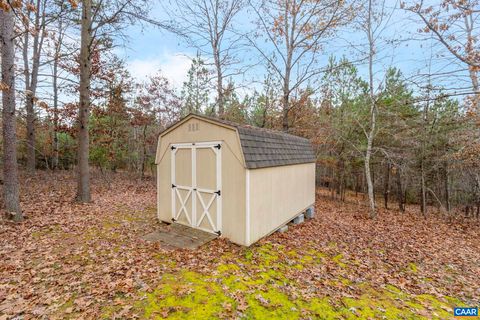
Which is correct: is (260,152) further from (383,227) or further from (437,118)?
(437,118)

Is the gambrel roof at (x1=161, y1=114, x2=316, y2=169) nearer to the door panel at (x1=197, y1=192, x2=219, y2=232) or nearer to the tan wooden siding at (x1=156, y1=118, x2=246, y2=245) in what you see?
the tan wooden siding at (x1=156, y1=118, x2=246, y2=245)

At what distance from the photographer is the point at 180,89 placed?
49.9 feet

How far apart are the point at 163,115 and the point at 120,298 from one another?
13380mm

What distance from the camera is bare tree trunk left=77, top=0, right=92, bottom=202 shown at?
7.50 meters

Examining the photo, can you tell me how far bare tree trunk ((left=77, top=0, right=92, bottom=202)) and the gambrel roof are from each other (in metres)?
3.71

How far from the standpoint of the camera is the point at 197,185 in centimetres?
570

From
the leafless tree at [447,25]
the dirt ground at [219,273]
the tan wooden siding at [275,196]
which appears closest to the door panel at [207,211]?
the dirt ground at [219,273]

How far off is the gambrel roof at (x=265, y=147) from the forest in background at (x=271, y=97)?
3.68 m

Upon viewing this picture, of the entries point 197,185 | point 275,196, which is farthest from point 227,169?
point 275,196

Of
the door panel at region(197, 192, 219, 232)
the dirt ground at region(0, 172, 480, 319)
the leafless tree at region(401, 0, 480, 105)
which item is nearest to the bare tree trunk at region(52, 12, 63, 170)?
the dirt ground at region(0, 172, 480, 319)

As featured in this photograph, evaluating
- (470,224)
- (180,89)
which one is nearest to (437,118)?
(470,224)

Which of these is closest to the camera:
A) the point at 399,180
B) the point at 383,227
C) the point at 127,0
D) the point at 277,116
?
the point at 127,0

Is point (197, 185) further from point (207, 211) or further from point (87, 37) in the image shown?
point (87, 37)

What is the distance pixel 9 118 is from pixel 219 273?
644 cm
